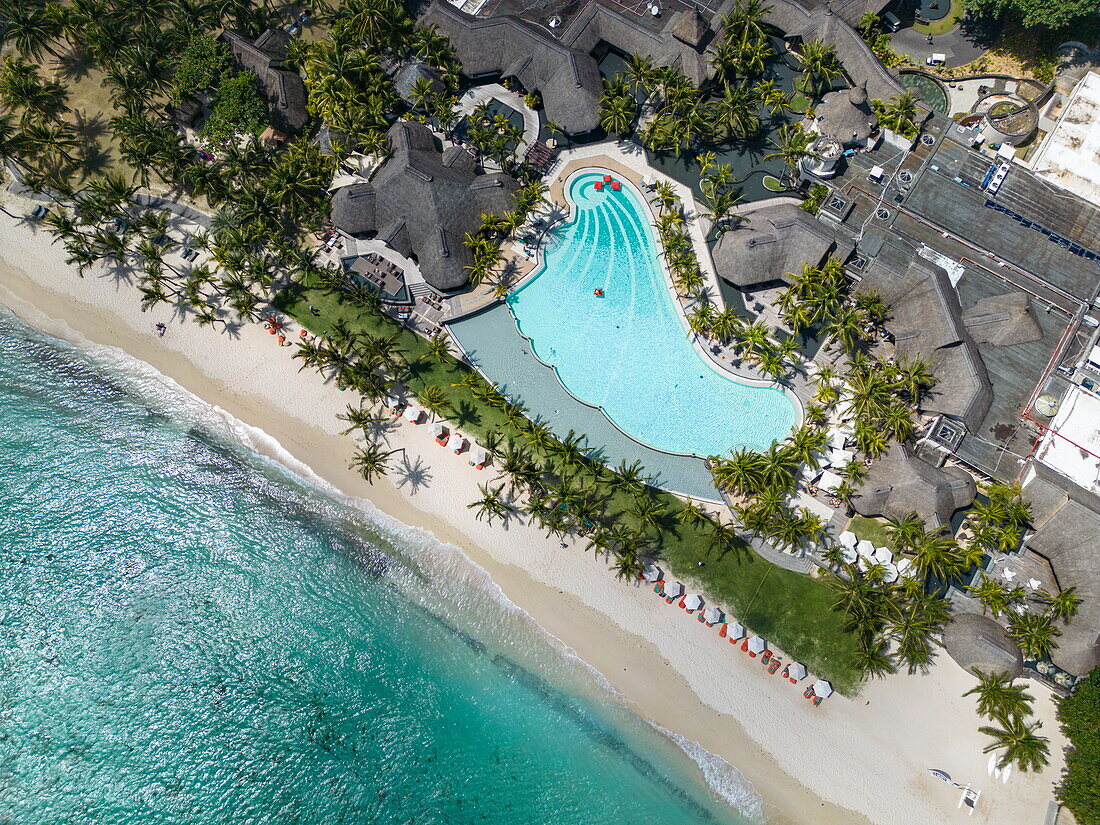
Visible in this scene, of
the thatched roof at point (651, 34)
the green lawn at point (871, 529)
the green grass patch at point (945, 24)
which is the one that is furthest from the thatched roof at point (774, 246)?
the green grass patch at point (945, 24)

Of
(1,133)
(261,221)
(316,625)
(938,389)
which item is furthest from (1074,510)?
(1,133)

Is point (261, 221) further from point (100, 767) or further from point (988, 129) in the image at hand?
point (988, 129)

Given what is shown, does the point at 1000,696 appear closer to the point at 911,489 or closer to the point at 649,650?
the point at 911,489

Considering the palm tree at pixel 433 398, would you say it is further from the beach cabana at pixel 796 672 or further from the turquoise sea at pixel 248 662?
the beach cabana at pixel 796 672

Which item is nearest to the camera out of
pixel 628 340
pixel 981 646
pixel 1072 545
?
pixel 981 646

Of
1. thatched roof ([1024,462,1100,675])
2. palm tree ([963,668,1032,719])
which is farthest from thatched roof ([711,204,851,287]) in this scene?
palm tree ([963,668,1032,719])

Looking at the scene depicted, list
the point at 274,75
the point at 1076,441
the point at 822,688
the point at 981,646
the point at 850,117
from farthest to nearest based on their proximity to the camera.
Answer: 1. the point at 274,75
2. the point at 850,117
3. the point at 1076,441
4. the point at 822,688
5. the point at 981,646

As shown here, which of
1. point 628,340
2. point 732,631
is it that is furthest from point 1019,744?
point 628,340
